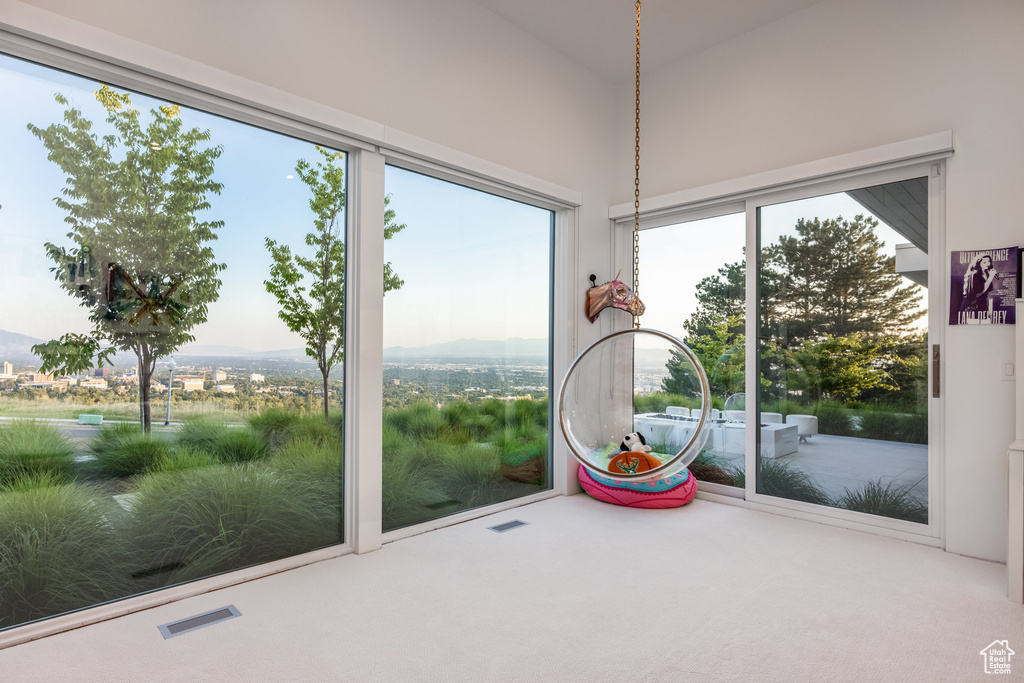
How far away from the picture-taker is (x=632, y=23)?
373cm

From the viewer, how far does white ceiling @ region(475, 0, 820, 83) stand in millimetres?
3541

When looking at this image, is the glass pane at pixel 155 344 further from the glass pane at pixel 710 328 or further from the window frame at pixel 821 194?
the window frame at pixel 821 194

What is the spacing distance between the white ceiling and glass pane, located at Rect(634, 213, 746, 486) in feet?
4.14

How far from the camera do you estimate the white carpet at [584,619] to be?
Result: 6.10 feet

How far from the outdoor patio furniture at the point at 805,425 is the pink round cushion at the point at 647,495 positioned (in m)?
0.80

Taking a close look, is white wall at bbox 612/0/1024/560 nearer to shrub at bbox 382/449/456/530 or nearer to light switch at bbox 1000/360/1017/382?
light switch at bbox 1000/360/1017/382

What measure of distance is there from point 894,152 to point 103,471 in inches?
167

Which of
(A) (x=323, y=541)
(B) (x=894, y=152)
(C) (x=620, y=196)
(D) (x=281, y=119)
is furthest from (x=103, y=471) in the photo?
(B) (x=894, y=152)

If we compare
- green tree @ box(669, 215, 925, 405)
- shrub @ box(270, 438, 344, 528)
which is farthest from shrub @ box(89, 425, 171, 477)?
green tree @ box(669, 215, 925, 405)

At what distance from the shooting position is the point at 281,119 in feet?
8.73

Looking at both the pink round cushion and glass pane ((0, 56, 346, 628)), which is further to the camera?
the pink round cushion

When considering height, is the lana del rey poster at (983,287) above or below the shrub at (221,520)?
above

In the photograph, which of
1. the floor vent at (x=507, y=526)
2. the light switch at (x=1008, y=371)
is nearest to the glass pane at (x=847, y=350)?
the light switch at (x=1008, y=371)

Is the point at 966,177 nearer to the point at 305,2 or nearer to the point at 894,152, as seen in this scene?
the point at 894,152
